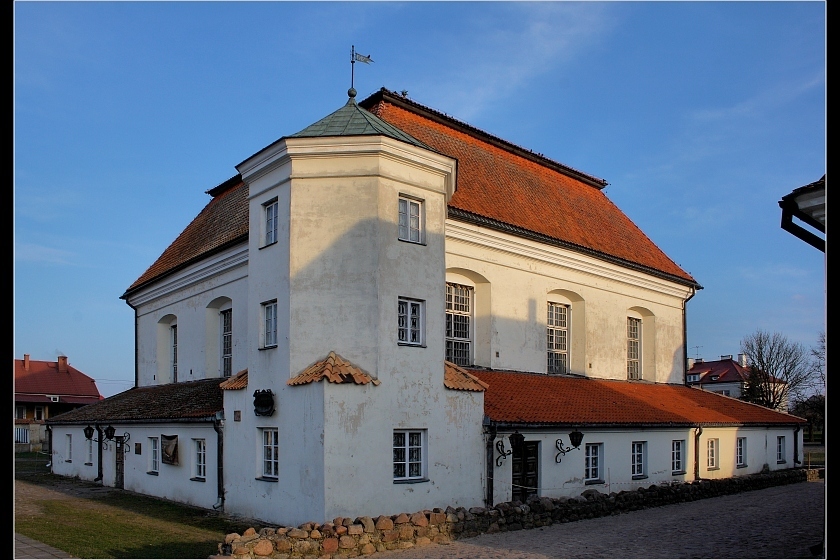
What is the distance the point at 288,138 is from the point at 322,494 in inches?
303

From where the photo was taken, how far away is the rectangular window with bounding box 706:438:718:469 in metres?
26.0

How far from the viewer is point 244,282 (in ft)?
71.6

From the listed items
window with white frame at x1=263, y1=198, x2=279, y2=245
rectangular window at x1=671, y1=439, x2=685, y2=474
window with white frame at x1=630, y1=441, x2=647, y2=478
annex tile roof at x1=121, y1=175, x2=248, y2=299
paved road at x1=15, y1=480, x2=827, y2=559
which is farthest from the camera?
rectangular window at x1=671, y1=439, x2=685, y2=474

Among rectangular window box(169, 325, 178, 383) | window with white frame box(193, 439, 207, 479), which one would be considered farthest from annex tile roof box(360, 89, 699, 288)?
rectangular window box(169, 325, 178, 383)

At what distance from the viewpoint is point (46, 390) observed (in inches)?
2421

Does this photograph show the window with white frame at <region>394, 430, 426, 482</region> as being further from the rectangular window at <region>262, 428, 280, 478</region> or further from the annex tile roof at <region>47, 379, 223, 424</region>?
the annex tile roof at <region>47, 379, 223, 424</region>

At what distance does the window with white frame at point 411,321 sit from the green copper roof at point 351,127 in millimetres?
3649

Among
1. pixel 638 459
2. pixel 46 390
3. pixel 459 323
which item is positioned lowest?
pixel 46 390

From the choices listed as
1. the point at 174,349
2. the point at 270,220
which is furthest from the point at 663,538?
the point at 174,349

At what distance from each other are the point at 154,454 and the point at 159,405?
5.12ft

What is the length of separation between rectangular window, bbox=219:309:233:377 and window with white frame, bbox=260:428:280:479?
7.26m

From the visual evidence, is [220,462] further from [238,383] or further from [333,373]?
[333,373]
